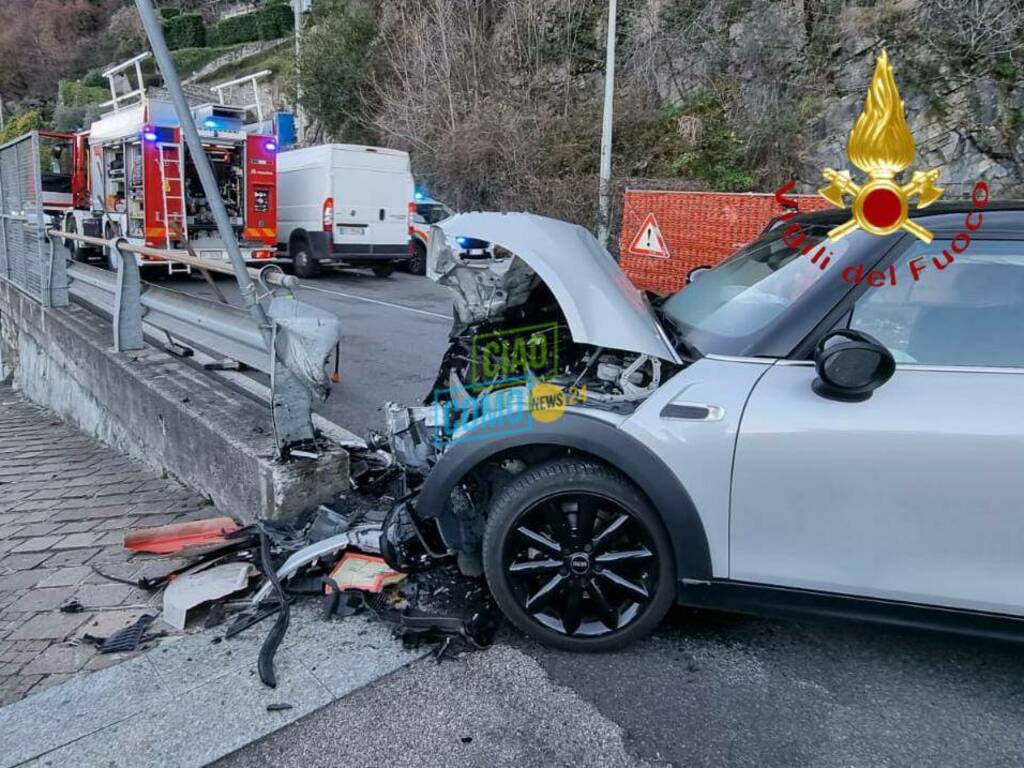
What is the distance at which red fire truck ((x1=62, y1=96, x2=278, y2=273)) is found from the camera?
1234 cm

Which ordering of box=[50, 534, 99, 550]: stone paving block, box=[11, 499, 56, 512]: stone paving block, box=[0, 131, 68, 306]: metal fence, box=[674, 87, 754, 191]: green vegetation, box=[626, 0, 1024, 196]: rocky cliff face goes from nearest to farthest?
box=[50, 534, 99, 550]: stone paving block < box=[11, 499, 56, 512]: stone paving block < box=[0, 131, 68, 306]: metal fence < box=[626, 0, 1024, 196]: rocky cliff face < box=[674, 87, 754, 191]: green vegetation

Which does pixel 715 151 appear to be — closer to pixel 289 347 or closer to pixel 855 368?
pixel 289 347

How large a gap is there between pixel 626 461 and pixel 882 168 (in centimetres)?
129

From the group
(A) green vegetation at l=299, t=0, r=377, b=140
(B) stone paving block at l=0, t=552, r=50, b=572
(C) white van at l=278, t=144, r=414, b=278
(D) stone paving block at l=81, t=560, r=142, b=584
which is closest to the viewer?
(D) stone paving block at l=81, t=560, r=142, b=584

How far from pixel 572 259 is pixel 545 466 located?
0.83m

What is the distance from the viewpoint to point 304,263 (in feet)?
49.7

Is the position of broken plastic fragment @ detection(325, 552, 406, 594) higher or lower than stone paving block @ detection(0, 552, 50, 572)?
higher

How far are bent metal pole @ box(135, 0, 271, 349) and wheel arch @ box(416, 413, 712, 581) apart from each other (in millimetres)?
1514

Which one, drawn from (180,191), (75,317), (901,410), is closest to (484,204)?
(180,191)

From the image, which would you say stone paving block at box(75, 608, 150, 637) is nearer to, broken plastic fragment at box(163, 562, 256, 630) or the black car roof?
broken plastic fragment at box(163, 562, 256, 630)

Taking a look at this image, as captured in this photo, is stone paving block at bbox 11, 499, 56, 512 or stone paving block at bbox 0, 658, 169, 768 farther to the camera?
stone paving block at bbox 11, 499, 56, 512

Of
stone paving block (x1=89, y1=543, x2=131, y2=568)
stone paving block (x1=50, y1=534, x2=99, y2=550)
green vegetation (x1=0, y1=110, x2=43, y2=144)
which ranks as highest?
green vegetation (x1=0, y1=110, x2=43, y2=144)

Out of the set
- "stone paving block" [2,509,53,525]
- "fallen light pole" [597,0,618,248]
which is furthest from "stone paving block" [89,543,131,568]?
"fallen light pole" [597,0,618,248]

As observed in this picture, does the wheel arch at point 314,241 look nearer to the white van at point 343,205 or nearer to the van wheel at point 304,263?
the white van at point 343,205
